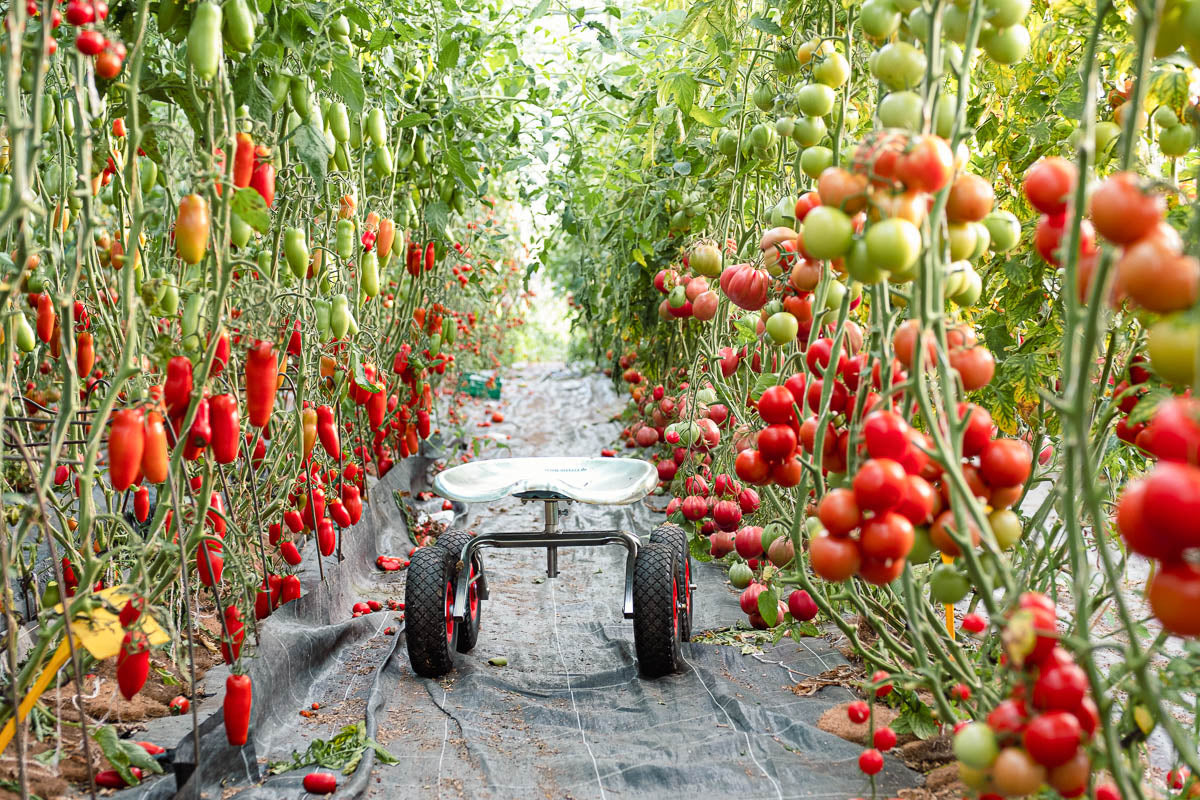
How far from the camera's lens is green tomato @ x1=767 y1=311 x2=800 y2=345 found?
5.50 ft

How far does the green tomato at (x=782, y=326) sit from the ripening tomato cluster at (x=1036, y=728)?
32.9 inches

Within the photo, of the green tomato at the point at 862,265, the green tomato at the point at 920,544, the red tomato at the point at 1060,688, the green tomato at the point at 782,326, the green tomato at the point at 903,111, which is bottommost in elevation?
the red tomato at the point at 1060,688

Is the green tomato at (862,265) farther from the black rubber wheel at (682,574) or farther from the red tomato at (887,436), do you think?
the black rubber wheel at (682,574)

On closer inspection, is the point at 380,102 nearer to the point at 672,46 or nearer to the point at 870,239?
the point at 672,46

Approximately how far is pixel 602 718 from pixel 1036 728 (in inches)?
61.8

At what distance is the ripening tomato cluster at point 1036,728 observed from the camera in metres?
0.84

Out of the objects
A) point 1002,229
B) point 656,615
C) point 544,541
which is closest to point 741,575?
point 656,615

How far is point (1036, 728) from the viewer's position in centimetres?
84

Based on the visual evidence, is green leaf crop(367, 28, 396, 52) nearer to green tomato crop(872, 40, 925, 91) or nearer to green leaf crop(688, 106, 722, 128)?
green leaf crop(688, 106, 722, 128)

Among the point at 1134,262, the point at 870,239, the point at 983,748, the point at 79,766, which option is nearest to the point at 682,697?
the point at 79,766

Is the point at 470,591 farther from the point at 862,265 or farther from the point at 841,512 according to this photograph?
the point at 862,265

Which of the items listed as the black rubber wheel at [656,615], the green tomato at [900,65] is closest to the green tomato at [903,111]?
the green tomato at [900,65]

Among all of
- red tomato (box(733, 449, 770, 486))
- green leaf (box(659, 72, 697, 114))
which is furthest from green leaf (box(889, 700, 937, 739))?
green leaf (box(659, 72, 697, 114))

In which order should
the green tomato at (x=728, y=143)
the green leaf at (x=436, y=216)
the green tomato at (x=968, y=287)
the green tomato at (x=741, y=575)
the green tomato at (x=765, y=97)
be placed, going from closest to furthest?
the green tomato at (x=968, y=287), the green tomato at (x=765, y=97), the green tomato at (x=728, y=143), the green tomato at (x=741, y=575), the green leaf at (x=436, y=216)
